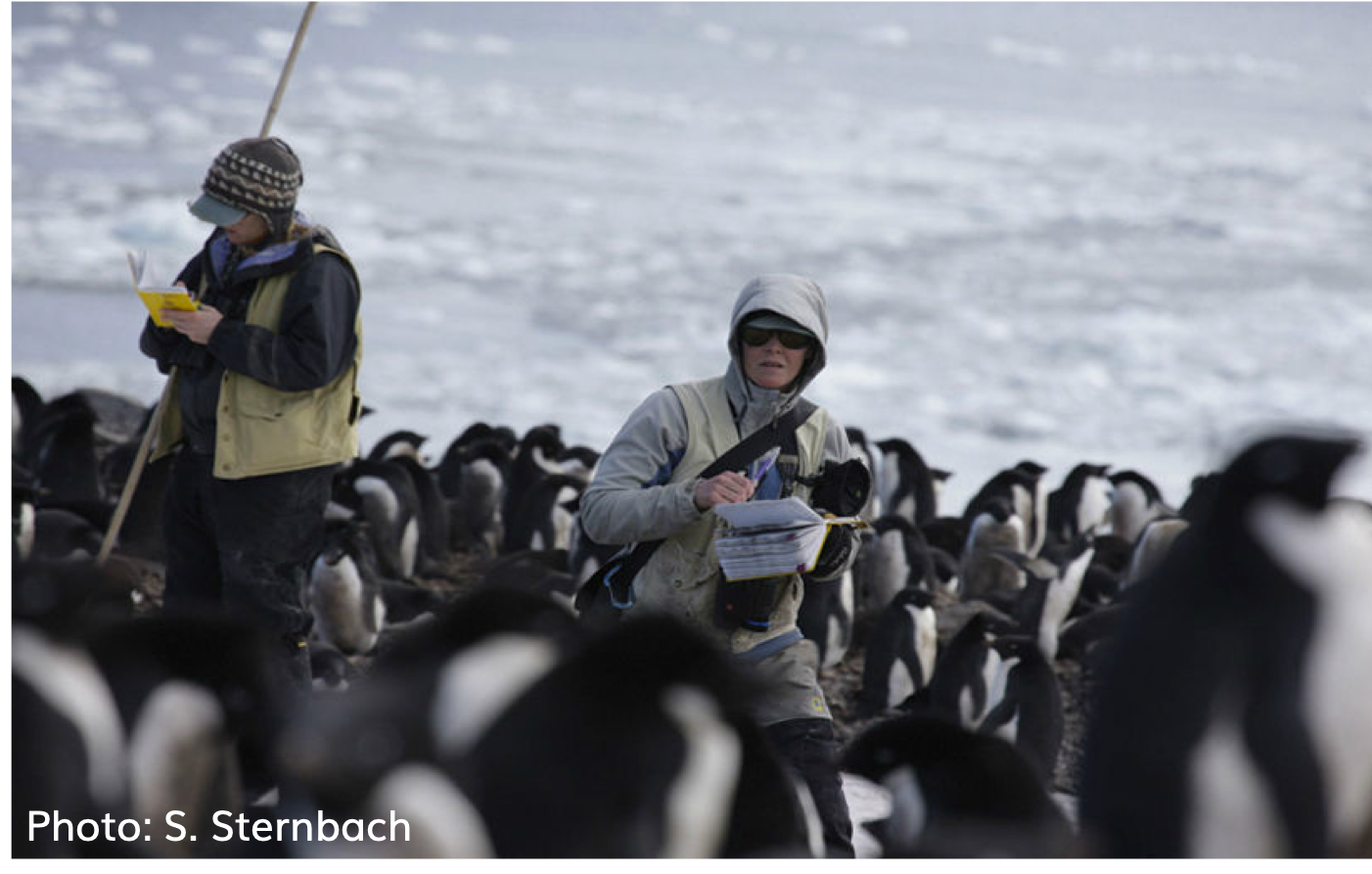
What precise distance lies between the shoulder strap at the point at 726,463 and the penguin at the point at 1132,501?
208 inches

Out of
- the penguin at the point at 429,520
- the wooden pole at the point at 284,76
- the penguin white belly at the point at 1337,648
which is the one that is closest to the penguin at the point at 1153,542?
the penguin at the point at 429,520

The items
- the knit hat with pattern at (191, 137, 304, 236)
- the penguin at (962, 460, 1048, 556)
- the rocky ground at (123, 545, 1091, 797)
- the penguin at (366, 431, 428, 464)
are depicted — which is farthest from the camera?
the penguin at (366, 431, 428, 464)

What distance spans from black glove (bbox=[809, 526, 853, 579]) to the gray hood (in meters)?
0.22

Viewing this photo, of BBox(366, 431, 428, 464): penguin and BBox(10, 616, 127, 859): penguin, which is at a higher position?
BBox(10, 616, 127, 859): penguin

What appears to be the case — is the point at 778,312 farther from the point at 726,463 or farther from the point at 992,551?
the point at 992,551

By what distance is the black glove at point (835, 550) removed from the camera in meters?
2.33

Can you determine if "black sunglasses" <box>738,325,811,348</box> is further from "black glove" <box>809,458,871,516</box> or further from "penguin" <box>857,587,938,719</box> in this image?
"penguin" <box>857,587,938,719</box>

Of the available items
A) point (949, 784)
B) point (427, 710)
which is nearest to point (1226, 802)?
point (949, 784)

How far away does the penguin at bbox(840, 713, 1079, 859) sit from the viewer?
Result: 4.28 ft

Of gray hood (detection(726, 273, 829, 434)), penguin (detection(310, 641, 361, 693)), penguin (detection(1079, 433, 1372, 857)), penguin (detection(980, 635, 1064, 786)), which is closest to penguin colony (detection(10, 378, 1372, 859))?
penguin (detection(1079, 433, 1372, 857))

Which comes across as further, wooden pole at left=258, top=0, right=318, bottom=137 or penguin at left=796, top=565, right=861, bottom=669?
penguin at left=796, top=565, right=861, bottom=669

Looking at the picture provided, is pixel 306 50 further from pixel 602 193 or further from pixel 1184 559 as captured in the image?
pixel 1184 559

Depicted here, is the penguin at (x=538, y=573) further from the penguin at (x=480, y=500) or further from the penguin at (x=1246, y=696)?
the penguin at (x=1246, y=696)
